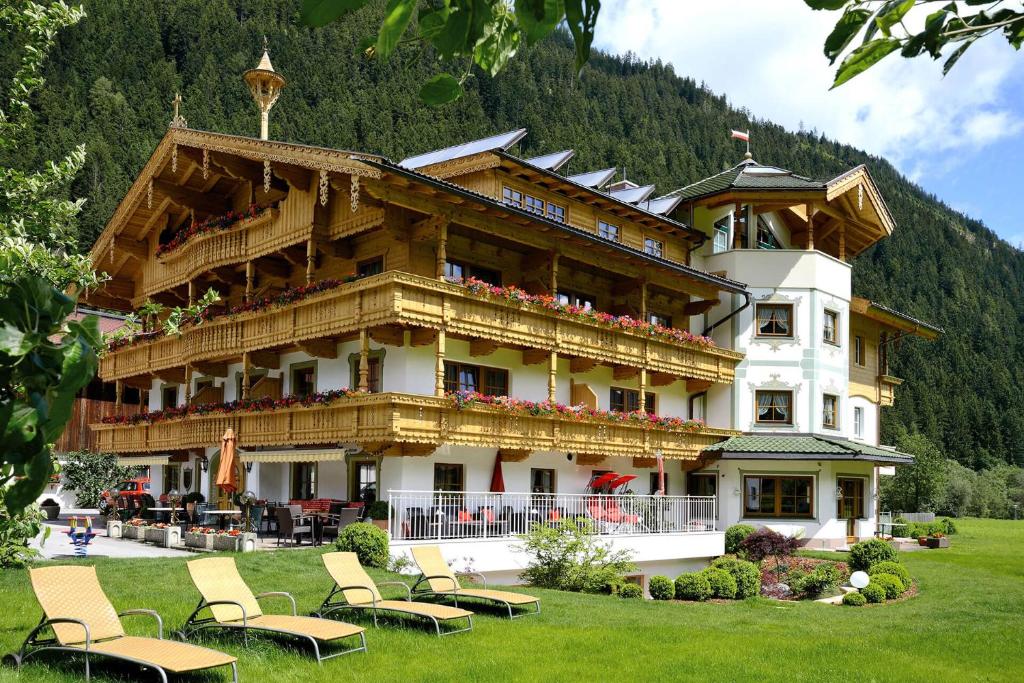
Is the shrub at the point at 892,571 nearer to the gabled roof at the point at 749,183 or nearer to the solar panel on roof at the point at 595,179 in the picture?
the gabled roof at the point at 749,183

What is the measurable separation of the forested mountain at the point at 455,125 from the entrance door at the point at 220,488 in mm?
48938

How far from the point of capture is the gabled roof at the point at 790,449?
32.5 metres

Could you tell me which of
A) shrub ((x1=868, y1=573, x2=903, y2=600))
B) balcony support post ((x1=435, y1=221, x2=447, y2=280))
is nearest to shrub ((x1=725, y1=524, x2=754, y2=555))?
shrub ((x1=868, y1=573, x2=903, y2=600))

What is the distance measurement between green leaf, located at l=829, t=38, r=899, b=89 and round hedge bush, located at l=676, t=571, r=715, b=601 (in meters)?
20.6

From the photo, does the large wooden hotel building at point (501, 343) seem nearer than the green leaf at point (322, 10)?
No

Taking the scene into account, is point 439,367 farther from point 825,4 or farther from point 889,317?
point 889,317

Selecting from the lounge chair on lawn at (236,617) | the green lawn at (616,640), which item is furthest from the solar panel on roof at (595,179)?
the lounge chair on lawn at (236,617)

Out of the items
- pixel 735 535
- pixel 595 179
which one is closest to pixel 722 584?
pixel 735 535

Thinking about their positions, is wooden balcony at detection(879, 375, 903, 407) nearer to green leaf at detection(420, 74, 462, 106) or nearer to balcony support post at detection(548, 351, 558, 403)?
balcony support post at detection(548, 351, 558, 403)

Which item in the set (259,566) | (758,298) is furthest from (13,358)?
(758,298)

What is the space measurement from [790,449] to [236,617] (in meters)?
24.6

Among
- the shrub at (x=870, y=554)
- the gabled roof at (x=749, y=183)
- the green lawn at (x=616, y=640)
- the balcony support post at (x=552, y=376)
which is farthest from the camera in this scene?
the gabled roof at (x=749, y=183)

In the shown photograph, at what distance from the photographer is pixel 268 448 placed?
2756cm

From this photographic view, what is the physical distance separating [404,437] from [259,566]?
4985mm
